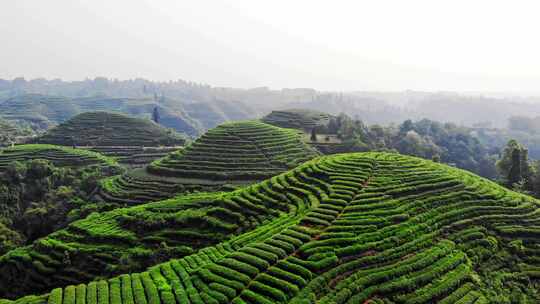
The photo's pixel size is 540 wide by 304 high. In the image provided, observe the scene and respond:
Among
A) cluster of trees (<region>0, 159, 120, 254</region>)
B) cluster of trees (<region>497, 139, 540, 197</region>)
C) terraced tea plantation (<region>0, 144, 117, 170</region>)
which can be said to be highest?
cluster of trees (<region>497, 139, 540, 197</region>)

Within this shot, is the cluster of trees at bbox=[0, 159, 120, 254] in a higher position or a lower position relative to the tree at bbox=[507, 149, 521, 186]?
lower

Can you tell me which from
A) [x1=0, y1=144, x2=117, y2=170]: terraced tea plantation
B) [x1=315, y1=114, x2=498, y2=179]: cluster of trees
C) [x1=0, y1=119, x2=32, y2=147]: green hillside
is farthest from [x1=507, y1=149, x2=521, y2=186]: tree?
[x1=0, y1=119, x2=32, y2=147]: green hillside

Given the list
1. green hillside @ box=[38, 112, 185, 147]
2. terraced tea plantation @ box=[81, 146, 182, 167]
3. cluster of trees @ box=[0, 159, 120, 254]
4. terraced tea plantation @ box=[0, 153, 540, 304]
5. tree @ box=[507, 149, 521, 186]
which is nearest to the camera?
terraced tea plantation @ box=[0, 153, 540, 304]

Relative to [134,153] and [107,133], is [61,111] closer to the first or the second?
[107,133]

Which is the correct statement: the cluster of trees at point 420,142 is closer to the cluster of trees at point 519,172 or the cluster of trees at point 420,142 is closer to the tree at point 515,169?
the cluster of trees at point 519,172

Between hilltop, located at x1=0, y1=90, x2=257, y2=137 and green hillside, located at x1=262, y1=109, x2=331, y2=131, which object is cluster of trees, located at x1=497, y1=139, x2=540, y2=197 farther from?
hilltop, located at x1=0, y1=90, x2=257, y2=137

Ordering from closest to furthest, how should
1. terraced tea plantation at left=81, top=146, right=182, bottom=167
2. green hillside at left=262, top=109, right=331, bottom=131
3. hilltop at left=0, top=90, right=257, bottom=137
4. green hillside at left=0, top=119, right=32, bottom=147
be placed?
1. terraced tea plantation at left=81, top=146, right=182, bottom=167
2. green hillside at left=262, top=109, right=331, bottom=131
3. green hillside at left=0, top=119, right=32, bottom=147
4. hilltop at left=0, top=90, right=257, bottom=137

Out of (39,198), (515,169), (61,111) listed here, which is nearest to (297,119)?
(515,169)
